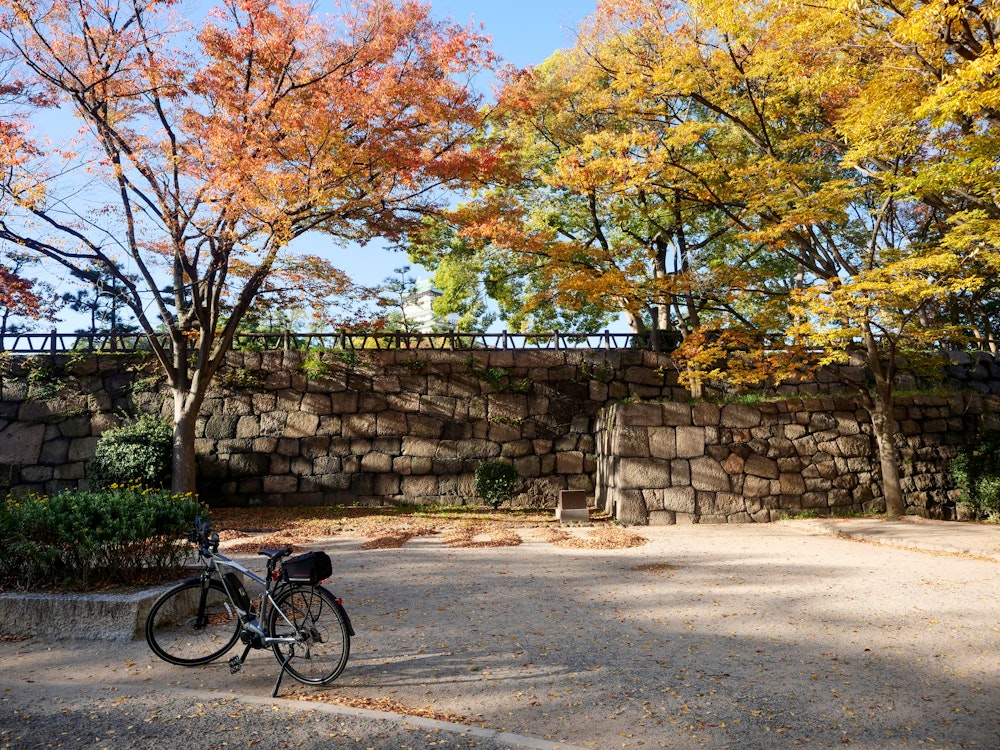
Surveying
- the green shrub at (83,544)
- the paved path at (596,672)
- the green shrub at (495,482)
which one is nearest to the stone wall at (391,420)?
the green shrub at (495,482)

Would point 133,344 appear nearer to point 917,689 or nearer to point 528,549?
point 528,549

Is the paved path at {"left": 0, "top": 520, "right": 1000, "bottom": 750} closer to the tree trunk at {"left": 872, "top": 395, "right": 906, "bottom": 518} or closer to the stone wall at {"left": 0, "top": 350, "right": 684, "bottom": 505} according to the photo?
A: the tree trunk at {"left": 872, "top": 395, "right": 906, "bottom": 518}

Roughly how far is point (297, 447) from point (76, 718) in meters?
10.1

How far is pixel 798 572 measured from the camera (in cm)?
693

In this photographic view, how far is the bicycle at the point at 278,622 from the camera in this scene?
12.4 ft

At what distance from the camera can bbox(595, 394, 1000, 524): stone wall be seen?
11016mm

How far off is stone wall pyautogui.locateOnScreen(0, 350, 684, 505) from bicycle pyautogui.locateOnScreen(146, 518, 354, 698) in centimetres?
875

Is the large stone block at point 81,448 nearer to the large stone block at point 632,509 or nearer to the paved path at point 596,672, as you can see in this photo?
the paved path at point 596,672

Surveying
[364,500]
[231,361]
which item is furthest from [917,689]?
[231,361]

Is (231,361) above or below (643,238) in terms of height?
below

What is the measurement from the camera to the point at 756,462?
11.3 m

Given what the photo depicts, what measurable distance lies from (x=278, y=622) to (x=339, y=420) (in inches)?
377

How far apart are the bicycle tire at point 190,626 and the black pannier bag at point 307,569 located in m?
0.62

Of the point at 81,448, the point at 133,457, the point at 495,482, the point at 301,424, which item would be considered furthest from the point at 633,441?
the point at 81,448
